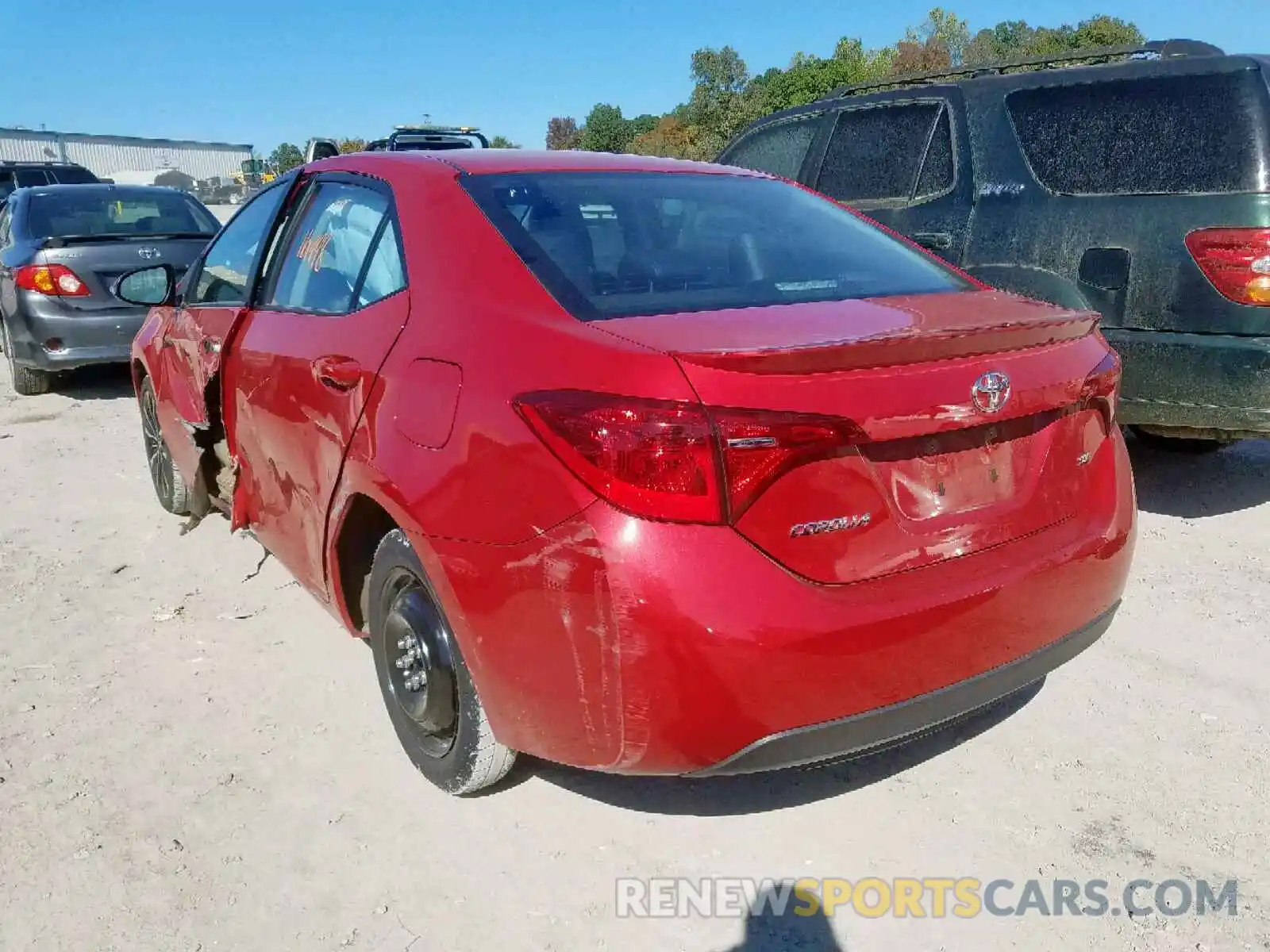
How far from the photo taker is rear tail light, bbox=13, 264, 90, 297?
7.25m

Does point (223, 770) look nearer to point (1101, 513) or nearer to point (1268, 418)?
point (1101, 513)

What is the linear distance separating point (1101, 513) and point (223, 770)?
2.36 metres

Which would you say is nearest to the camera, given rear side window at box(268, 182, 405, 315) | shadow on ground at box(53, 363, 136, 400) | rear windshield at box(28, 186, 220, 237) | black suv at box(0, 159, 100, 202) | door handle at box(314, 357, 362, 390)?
door handle at box(314, 357, 362, 390)

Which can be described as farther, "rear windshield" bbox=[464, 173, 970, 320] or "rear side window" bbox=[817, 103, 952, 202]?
"rear side window" bbox=[817, 103, 952, 202]

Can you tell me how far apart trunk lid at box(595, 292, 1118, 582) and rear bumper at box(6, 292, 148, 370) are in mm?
6601

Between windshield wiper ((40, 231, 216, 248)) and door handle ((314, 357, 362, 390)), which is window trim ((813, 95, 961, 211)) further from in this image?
windshield wiper ((40, 231, 216, 248))

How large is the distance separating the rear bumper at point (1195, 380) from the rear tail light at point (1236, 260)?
0.11 metres

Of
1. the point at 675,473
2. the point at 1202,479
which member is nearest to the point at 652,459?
the point at 675,473

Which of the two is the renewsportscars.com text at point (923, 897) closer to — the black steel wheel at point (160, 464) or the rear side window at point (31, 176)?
→ the black steel wheel at point (160, 464)

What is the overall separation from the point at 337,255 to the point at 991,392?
1886mm

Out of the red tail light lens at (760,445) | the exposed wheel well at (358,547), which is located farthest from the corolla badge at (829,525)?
the exposed wheel well at (358,547)

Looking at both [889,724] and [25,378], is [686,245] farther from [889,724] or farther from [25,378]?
[25,378]

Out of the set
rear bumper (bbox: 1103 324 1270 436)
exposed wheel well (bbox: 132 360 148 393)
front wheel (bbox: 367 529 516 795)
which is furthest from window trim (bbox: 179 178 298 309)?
rear bumper (bbox: 1103 324 1270 436)

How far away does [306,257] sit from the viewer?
313 centimetres
